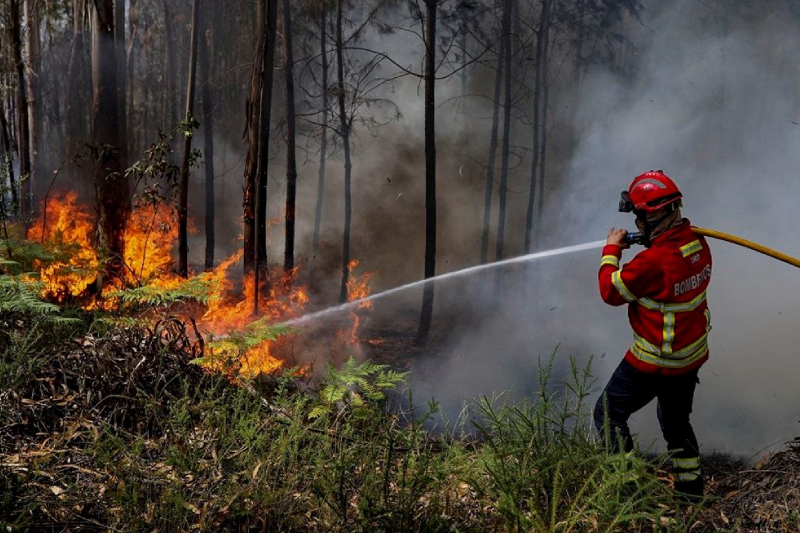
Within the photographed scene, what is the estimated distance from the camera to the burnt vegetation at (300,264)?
255 cm

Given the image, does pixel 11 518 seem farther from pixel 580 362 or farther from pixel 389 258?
pixel 389 258

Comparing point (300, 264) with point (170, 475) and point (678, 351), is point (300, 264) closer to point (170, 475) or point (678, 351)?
point (678, 351)

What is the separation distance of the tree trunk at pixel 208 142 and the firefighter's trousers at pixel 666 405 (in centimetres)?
1344

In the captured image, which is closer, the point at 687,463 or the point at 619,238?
the point at 687,463

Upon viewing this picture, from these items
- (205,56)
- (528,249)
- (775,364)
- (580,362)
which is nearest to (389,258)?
(528,249)

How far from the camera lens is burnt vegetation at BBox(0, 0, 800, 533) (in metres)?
2.55

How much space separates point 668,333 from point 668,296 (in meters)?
0.22

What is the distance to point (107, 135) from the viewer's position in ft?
26.9

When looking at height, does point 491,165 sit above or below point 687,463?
above

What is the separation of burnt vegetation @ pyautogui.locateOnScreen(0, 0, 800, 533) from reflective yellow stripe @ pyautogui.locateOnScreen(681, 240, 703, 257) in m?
1.05

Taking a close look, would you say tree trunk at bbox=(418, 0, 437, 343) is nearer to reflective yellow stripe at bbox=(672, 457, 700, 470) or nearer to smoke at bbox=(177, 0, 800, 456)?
smoke at bbox=(177, 0, 800, 456)

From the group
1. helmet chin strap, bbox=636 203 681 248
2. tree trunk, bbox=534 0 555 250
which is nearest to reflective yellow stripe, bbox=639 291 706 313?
helmet chin strap, bbox=636 203 681 248

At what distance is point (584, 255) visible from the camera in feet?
43.1

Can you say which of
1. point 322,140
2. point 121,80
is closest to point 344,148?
point 322,140
